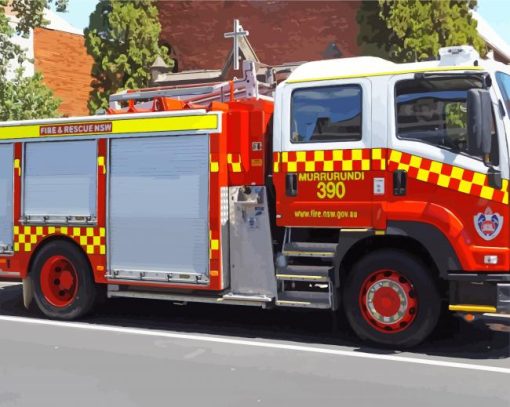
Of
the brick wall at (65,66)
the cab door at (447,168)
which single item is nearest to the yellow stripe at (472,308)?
the cab door at (447,168)

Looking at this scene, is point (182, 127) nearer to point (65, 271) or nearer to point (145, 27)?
point (65, 271)

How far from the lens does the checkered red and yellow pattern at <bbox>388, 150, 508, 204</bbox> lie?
605 centimetres

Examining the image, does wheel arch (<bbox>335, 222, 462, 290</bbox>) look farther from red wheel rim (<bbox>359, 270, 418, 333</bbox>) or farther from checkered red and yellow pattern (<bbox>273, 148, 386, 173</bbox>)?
checkered red and yellow pattern (<bbox>273, 148, 386, 173</bbox>)

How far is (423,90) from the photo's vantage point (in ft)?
20.9

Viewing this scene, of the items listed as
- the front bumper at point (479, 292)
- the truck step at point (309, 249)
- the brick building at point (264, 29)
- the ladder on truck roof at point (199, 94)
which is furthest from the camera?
the brick building at point (264, 29)

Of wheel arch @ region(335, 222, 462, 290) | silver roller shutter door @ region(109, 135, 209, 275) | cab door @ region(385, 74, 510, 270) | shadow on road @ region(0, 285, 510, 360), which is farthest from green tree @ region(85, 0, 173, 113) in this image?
cab door @ region(385, 74, 510, 270)

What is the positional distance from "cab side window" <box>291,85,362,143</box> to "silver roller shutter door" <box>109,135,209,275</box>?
3.37 ft

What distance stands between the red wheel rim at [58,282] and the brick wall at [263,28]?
58.2 ft

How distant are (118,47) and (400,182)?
63.0 ft

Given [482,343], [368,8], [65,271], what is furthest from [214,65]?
[482,343]

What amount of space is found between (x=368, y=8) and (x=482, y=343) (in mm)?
A: 15108

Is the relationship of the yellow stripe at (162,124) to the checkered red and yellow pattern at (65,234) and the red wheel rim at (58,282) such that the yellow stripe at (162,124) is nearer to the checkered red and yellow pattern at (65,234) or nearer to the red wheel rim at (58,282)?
the checkered red and yellow pattern at (65,234)

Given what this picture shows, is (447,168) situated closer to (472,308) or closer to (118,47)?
(472,308)

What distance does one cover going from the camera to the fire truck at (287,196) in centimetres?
617
